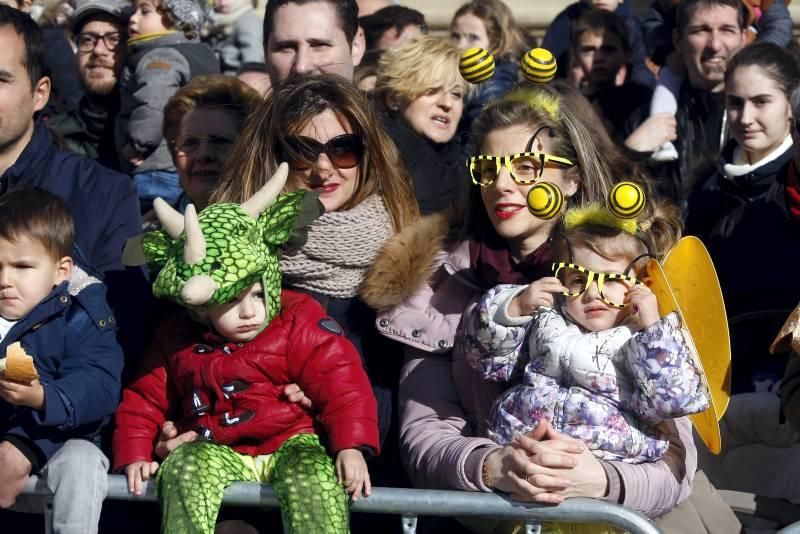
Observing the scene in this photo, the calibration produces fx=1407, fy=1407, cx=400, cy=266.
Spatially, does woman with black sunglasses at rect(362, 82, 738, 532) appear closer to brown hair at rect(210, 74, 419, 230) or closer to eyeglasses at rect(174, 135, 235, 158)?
brown hair at rect(210, 74, 419, 230)

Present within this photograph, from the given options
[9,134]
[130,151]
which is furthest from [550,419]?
[130,151]

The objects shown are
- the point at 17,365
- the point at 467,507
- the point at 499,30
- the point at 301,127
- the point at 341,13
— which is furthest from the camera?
the point at 499,30

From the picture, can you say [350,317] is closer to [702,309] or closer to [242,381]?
[242,381]

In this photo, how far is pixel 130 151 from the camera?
22.9ft

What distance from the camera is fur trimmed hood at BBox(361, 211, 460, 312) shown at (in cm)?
470

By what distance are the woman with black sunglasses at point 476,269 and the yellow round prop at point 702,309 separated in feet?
0.52

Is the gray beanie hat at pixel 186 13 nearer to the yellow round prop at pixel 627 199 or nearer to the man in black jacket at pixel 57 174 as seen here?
the man in black jacket at pixel 57 174

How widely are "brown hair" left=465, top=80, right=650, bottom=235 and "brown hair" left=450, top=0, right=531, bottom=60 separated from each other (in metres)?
3.09

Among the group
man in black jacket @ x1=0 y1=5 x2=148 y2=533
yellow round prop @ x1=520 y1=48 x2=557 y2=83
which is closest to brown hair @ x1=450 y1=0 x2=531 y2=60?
yellow round prop @ x1=520 y1=48 x2=557 y2=83

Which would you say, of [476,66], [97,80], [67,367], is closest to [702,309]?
[476,66]

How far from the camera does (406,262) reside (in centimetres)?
474

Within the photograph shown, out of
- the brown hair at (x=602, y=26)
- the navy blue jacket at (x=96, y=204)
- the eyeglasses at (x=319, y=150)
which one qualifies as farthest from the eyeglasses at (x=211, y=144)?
the brown hair at (x=602, y=26)

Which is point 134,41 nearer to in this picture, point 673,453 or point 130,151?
point 130,151

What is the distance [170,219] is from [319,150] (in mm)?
737
